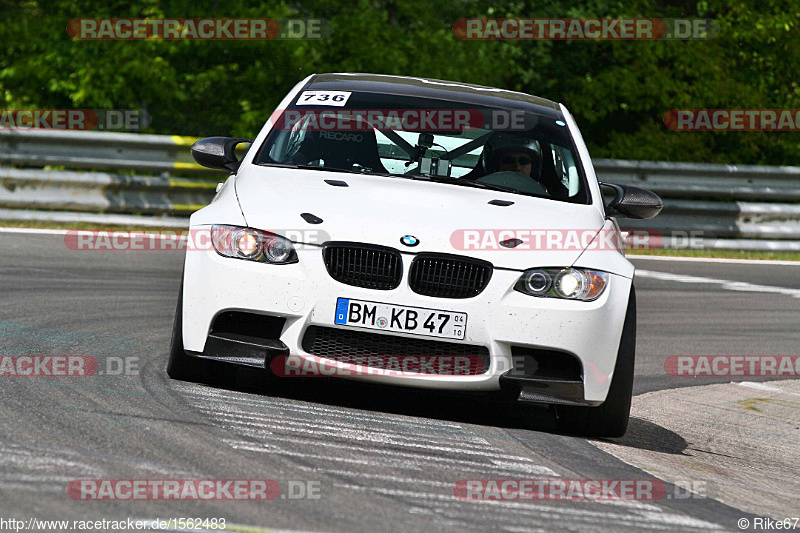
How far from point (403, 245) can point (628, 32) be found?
14299mm

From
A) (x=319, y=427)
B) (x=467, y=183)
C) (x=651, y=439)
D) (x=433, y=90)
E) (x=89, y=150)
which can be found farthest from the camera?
(x=89, y=150)

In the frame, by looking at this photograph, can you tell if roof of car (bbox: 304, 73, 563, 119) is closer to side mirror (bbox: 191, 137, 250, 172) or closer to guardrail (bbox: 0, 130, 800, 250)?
side mirror (bbox: 191, 137, 250, 172)

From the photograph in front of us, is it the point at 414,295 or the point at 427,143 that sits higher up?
the point at 427,143

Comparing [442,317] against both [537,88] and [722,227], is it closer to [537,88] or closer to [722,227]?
[722,227]

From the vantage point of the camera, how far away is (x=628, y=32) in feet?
63.0

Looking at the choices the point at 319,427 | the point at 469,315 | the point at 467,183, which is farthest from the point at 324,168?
the point at 319,427

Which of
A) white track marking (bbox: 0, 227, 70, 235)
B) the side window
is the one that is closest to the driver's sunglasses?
the side window

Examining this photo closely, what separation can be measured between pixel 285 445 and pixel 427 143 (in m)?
2.69

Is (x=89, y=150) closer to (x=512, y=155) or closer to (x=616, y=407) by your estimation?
(x=512, y=155)

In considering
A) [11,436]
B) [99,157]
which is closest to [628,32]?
[99,157]

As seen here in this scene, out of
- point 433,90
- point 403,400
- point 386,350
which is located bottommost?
point 403,400

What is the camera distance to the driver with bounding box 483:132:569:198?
22.7ft

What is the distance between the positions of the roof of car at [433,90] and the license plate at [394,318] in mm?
2144

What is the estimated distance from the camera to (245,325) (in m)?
5.86
